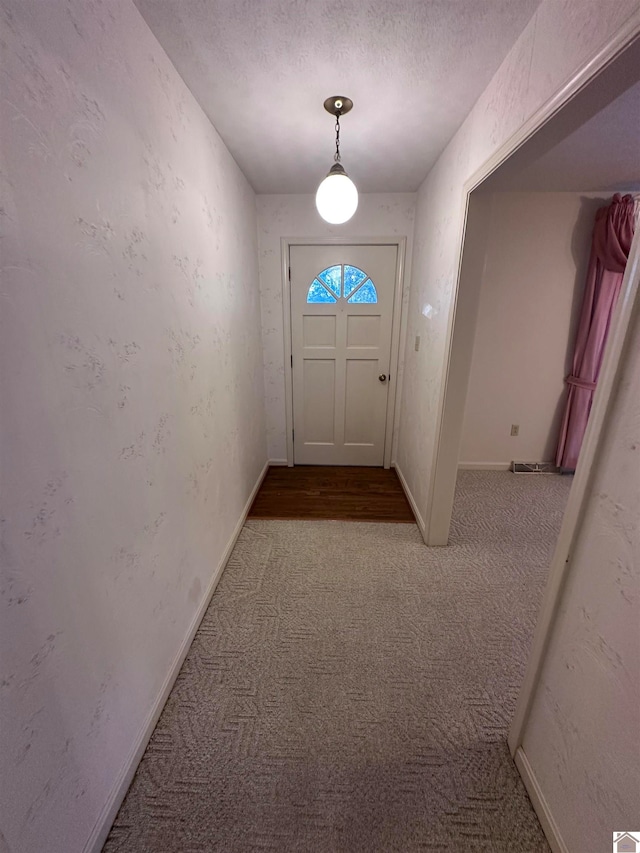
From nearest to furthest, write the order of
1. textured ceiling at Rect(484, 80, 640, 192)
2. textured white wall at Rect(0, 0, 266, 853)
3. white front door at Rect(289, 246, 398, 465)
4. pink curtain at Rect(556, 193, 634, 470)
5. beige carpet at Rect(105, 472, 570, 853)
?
textured white wall at Rect(0, 0, 266, 853), beige carpet at Rect(105, 472, 570, 853), textured ceiling at Rect(484, 80, 640, 192), pink curtain at Rect(556, 193, 634, 470), white front door at Rect(289, 246, 398, 465)

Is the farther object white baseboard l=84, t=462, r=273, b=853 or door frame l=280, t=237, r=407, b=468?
door frame l=280, t=237, r=407, b=468

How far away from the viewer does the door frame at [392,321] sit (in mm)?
2682

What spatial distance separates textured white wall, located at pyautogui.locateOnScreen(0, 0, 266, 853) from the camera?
67 centimetres

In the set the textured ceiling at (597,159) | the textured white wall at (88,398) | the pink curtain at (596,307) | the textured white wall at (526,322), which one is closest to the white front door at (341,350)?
the textured white wall at (526,322)

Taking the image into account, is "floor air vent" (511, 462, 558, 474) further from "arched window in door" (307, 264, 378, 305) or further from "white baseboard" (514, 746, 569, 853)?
"white baseboard" (514, 746, 569, 853)

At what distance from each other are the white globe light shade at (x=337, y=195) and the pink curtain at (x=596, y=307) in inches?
83.6

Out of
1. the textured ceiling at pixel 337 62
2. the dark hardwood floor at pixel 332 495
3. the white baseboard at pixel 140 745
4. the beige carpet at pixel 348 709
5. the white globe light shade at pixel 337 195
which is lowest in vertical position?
the beige carpet at pixel 348 709

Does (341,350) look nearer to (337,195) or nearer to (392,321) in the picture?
(392,321)

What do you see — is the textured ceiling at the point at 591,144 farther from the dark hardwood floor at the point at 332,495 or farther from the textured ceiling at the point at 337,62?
the dark hardwood floor at the point at 332,495

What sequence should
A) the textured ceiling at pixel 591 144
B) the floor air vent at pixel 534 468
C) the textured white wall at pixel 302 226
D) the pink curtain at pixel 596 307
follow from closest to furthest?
the textured ceiling at pixel 591 144, the pink curtain at pixel 596 307, the textured white wall at pixel 302 226, the floor air vent at pixel 534 468

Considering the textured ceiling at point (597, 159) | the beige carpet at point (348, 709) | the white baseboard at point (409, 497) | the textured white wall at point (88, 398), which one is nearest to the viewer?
the textured white wall at point (88, 398)

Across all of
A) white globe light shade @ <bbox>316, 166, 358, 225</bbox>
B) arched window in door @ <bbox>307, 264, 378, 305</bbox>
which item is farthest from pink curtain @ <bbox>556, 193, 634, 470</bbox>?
white globe light shade @ <bbox>316, 166, 358, 225</bbox>

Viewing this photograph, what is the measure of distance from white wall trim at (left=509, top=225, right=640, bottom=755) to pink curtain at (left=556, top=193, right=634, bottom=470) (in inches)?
79.3

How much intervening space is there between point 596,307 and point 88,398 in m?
3.53
